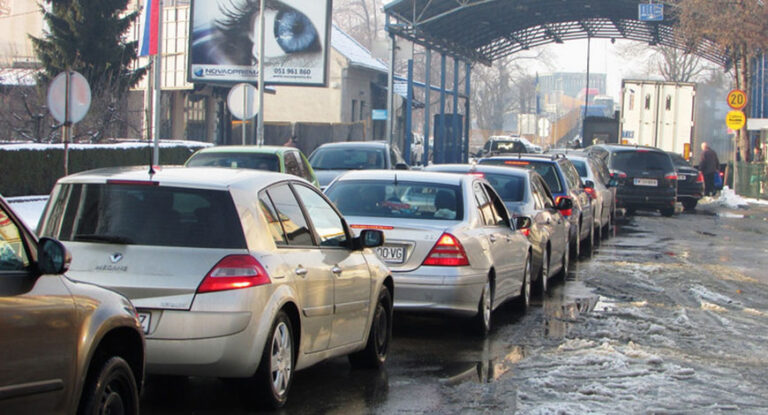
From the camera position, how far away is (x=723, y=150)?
50.6m

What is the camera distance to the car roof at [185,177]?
6.57 meters

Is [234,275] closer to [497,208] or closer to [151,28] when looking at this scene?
[497,208]

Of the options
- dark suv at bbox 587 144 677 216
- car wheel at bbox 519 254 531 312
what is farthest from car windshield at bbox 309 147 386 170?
car wheel at bbox 519 254 531 312

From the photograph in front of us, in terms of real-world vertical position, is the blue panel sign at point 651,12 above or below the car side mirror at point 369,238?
above

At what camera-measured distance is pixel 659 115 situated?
39.3 metres

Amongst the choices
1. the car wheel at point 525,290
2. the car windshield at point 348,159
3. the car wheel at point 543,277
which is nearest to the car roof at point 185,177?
the car wheel at point 525,290

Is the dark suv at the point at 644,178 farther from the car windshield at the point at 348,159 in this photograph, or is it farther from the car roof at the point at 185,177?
the car roof at the point at 185,177

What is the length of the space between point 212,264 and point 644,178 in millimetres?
23471

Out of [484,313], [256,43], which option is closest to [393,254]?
[484,313]

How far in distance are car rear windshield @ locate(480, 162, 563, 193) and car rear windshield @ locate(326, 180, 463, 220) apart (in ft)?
21.6

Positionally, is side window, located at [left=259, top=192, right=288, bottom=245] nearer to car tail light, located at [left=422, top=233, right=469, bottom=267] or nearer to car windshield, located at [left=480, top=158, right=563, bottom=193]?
car tail light, located at [left=422, top=233, right=469, bottom=267]

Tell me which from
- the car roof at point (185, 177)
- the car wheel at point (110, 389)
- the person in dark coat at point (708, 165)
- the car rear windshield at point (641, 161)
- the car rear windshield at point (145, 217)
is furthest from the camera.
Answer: the person in dark coat at point (708, 165)

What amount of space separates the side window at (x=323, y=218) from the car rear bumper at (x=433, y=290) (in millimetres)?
1564

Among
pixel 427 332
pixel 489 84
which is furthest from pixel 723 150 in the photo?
pixel 489 84
